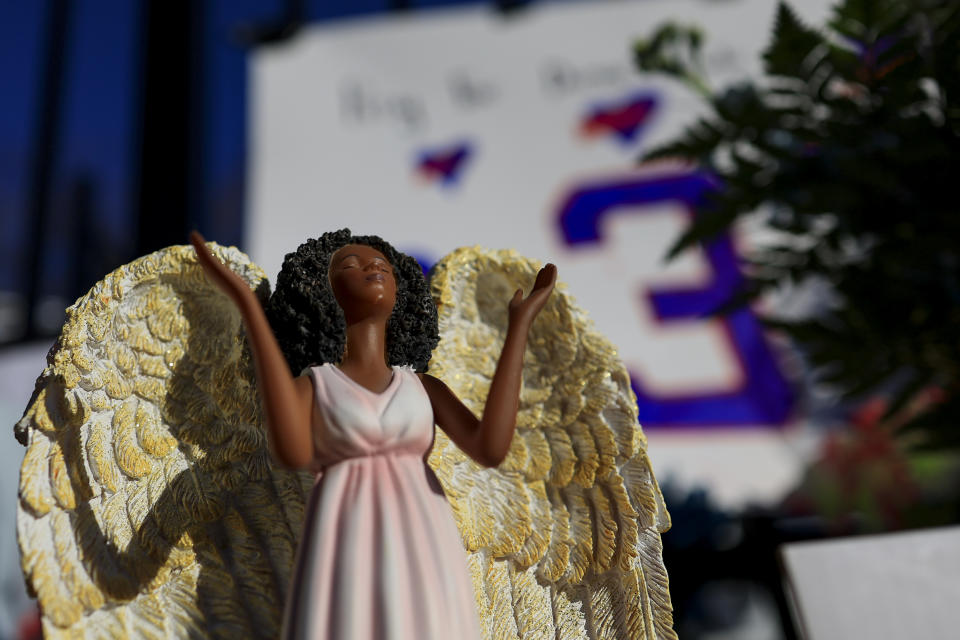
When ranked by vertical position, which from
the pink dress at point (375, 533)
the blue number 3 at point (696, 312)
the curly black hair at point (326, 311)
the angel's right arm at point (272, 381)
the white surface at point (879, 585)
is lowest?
the white surface at point (879, 585)

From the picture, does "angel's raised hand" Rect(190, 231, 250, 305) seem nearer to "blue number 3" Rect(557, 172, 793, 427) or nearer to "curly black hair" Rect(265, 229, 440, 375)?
"curly black hair" Rect(265, 229, 440, 375)

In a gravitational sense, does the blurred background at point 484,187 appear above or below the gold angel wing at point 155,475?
above

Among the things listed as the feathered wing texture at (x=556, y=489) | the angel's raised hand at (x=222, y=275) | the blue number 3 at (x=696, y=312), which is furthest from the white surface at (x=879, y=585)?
the blue number 3 at (x=696, y=312)

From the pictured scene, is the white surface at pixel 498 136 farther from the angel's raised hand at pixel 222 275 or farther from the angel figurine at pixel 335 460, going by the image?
the angel's raised hand at pixel 222 275

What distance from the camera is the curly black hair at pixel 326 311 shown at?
86cm

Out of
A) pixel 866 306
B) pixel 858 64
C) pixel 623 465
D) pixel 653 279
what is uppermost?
pixel 653 279

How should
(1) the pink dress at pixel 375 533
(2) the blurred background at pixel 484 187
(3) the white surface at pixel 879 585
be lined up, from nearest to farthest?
(1) the pink dress at pixel 375 533, (3) the white surface at pixel 879 585, (2) the blurred background at pixel 484 187

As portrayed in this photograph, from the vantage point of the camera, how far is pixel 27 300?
2.62 metres

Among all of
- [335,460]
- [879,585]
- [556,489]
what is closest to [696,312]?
[879,585]

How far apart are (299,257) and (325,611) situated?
15.4 inches

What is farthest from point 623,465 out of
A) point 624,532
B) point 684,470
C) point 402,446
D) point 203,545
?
point 684,470

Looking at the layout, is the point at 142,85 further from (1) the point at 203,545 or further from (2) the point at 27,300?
(1) the point at 203,545

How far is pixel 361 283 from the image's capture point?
0.85 meters

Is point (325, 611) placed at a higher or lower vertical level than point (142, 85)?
lower
